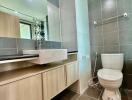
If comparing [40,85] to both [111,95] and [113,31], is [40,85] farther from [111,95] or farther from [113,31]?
[113,31]

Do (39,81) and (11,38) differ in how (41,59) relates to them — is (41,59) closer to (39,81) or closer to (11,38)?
(39,81)

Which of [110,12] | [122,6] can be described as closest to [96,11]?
[110,12]

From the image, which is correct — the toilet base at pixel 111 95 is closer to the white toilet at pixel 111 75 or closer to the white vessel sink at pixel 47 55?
the white toilet at pixel 111 75

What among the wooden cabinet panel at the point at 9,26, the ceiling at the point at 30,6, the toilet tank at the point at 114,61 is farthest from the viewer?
the toilet tank at the point at 114,61

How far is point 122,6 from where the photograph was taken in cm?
209

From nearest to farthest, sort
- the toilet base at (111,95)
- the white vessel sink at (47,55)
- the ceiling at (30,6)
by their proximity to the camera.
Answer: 1. the white vessel sink at (47,55)
2. the ceiling at (30,6)
3. the toilet base at (111,95)

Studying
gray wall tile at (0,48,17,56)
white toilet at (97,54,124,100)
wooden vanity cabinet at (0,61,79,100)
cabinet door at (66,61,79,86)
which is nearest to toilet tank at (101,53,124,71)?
white toilet at (97,54,124,100)

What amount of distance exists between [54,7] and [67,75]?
4.78ft

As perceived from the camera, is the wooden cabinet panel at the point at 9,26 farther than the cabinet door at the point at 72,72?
No

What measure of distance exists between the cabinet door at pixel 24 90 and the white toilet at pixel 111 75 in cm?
99

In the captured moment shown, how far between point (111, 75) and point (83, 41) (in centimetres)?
87

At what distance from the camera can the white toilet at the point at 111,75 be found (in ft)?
4.95

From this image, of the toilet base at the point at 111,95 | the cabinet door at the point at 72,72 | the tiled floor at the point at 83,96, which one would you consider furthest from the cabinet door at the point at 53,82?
the toilet base at the point at 111,95

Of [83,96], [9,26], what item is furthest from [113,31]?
[9,26]
